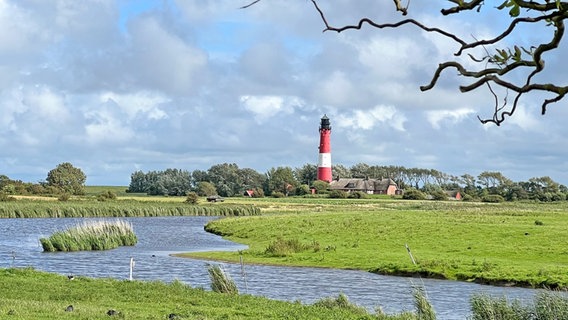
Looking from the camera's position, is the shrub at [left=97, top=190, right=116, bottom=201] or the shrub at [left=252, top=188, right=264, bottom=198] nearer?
the shrub at [left=97, top=190, right=116, bottom=201]

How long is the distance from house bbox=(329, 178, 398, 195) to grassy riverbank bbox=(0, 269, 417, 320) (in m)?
139

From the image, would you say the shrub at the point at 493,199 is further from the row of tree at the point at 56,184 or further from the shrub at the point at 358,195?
the row of tree at the point at 56,184

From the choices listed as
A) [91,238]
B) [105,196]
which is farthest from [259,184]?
[91,238]

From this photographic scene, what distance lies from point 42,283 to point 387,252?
25.5 meters

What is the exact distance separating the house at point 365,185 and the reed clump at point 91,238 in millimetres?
108949

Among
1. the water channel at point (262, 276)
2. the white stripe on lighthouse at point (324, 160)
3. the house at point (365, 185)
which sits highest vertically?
the white stripe on lighthouse at point (324, 160)

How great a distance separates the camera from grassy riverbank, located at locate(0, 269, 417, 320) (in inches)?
659

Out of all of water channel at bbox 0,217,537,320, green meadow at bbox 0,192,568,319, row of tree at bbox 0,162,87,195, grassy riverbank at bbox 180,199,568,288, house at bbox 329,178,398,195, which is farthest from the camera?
house at bbox 329,178,398,195

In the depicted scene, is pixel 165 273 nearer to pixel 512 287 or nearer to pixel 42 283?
pixel 42 283

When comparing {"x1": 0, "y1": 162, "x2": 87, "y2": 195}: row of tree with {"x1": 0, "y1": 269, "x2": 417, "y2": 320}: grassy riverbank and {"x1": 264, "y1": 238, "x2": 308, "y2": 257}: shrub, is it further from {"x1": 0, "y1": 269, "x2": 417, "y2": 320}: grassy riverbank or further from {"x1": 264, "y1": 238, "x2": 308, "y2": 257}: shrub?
{"x1": 0, "y1": 269, "x2": 417, "y2": 320}: grassy riverbank

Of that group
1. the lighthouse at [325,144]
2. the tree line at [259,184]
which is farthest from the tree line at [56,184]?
the lighthouse at [325,144]

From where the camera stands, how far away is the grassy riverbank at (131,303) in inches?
659

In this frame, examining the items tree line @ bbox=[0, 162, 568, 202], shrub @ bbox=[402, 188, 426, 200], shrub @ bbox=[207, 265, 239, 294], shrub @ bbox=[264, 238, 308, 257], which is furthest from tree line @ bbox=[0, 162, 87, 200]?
shrub @ bbox=[207, 265, 239, 294]

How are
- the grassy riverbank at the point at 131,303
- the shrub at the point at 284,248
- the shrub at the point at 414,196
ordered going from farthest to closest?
the shrub at the point at 414,196, the shrub at the point at 284,248, the grassy riverbank at the point at 131,303
